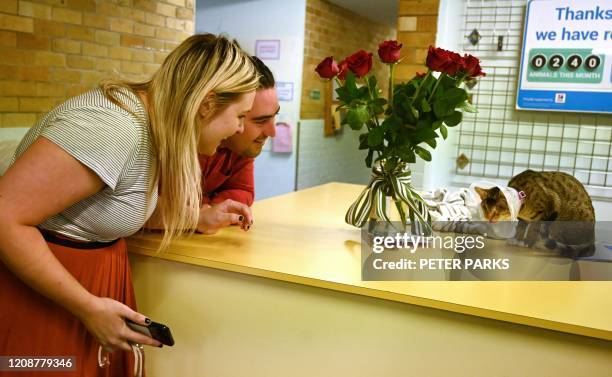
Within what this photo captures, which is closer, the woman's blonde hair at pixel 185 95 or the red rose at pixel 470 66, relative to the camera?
the woman's blonde hair at pixel 185 95

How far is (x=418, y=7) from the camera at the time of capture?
9.48 ft

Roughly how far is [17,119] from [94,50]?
58cm

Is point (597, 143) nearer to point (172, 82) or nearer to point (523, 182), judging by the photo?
point (523, 182)

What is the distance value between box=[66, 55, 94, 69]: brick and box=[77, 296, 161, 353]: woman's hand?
1.91m

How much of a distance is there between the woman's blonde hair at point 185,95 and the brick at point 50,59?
1.58 metres

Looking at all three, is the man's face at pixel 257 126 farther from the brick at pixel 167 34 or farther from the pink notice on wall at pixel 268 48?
the pink notice on wall at pixel 268 48

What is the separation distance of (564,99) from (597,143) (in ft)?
0.95

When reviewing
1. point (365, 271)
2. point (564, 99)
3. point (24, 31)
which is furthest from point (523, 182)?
point (24, 31)

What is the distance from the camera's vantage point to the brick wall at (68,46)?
234 cm

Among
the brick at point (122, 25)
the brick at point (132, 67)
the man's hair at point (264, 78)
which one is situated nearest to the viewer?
the man's hair at point (264, 78)

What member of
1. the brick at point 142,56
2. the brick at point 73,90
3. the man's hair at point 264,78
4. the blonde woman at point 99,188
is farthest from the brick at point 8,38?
the blonde woman at point 99,188

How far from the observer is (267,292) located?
1.25m

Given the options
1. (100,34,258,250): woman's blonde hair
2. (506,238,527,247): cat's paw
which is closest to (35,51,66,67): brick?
(100,34,258,250): woman's blonde hair

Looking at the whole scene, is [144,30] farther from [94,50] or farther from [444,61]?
[444,61]
